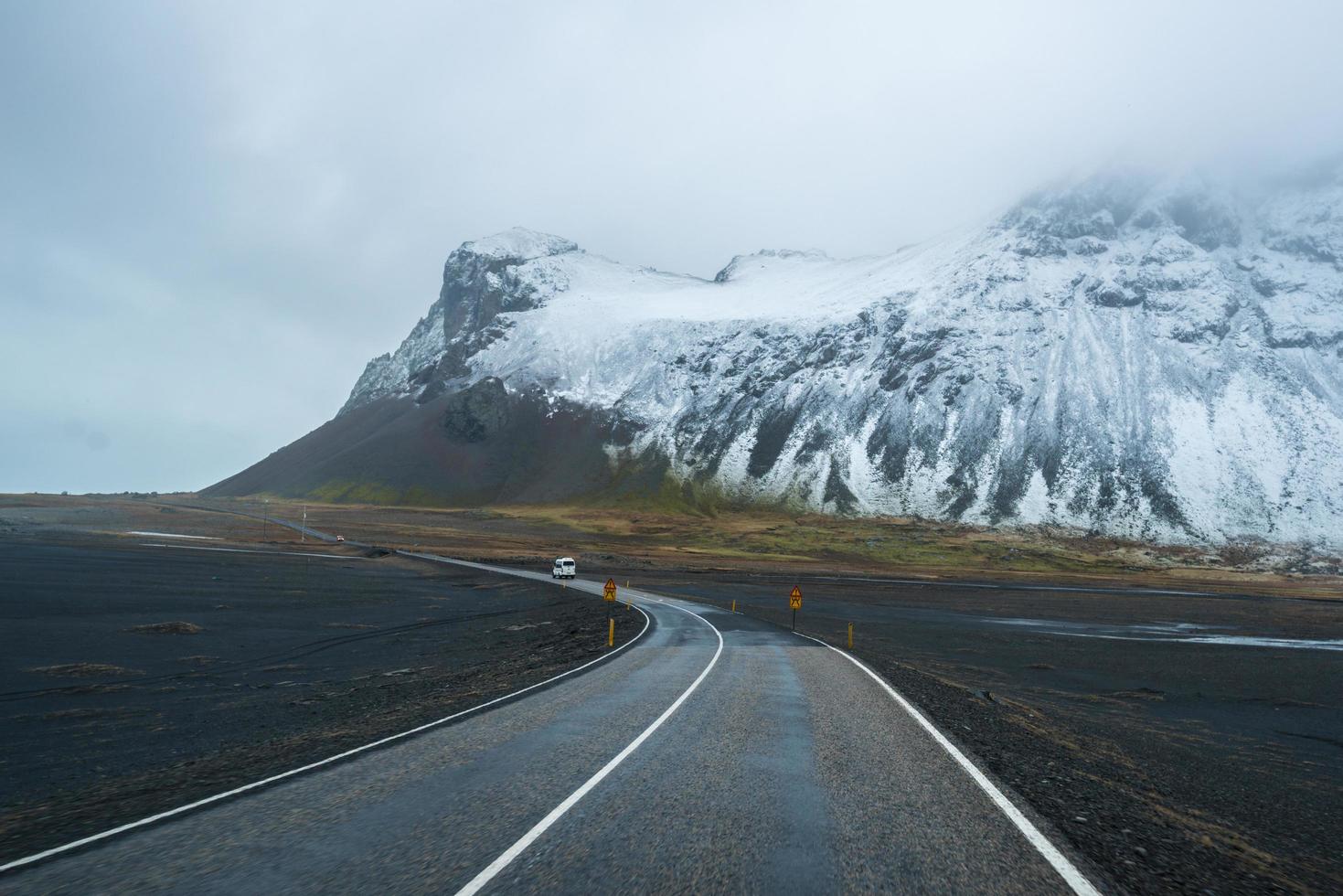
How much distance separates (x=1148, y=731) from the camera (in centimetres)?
1897

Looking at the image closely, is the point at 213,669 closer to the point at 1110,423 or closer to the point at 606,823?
the point at 606,823

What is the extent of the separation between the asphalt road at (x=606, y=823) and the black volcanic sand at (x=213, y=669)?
4.65 feet

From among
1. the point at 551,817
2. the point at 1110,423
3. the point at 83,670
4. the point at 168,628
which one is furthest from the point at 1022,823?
the point at 1110,423

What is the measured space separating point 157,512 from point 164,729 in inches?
5601

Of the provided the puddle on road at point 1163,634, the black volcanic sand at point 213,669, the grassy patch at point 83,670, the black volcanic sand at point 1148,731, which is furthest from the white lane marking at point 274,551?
the puddle on road at point 1163,634

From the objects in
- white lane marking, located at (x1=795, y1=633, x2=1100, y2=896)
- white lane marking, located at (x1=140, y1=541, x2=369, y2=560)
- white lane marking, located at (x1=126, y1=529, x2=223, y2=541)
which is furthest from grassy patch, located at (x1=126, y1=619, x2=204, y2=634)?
white lane marking, located at (x1=126, y1=529, x2=223, y2=541)

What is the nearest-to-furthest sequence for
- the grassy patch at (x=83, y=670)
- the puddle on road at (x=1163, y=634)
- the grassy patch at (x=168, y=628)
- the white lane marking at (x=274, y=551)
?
the grassy patch at (x=83, y=670), the grassy patch at (x=168, y=628), the puddle on road at (x=1163, y=634), the white lane marking at (x=274, y=551)

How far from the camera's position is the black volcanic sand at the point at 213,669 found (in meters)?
10.9

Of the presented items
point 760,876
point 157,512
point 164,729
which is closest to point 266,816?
point 760,876

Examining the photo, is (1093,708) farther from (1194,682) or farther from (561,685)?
(561,685)

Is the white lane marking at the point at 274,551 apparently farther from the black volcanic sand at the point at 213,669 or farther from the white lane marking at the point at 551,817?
the white lane marking at the point at 551,817

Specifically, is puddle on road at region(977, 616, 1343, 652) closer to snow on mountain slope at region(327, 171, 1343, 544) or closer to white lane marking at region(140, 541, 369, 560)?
white lane marking at region(140, 541, 369, 560)

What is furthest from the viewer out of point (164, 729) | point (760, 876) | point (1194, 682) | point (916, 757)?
point (1194, 682)

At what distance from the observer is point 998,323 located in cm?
19788
